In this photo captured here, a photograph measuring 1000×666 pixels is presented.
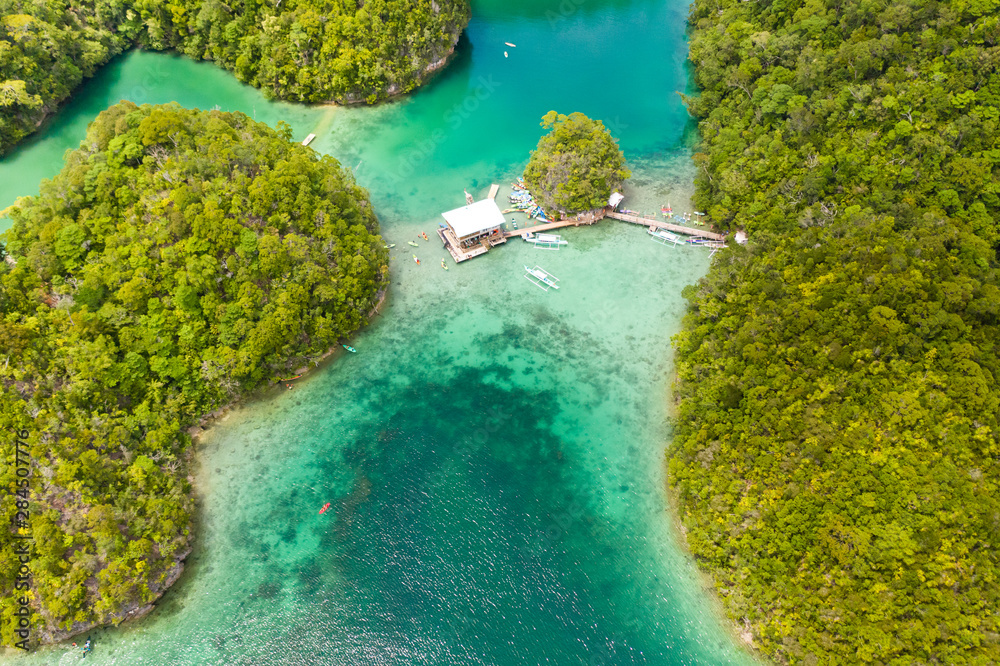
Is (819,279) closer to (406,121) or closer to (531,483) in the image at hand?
(531,483)

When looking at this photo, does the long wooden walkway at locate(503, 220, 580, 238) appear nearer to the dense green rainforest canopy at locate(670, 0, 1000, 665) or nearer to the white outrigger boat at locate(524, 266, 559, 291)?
the white outrigger boat at locate(524, 266, 559, 291)

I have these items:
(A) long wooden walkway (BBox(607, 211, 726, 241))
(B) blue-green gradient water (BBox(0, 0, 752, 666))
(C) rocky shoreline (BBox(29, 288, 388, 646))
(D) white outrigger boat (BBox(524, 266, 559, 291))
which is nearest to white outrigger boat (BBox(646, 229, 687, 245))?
(A) long wooden walkway (BBox(607, 211, 726, 241))

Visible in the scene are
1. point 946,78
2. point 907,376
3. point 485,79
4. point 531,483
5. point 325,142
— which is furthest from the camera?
point 485,79

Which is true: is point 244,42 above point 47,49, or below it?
below

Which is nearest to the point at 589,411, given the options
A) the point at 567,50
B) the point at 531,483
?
the point at 531,483

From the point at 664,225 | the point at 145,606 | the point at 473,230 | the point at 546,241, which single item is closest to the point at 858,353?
the point at 664,225

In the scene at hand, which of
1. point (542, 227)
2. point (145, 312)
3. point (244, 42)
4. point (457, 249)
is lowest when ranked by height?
point (542, 227)

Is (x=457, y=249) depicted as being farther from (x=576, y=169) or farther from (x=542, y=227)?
(x=576, y=169)
